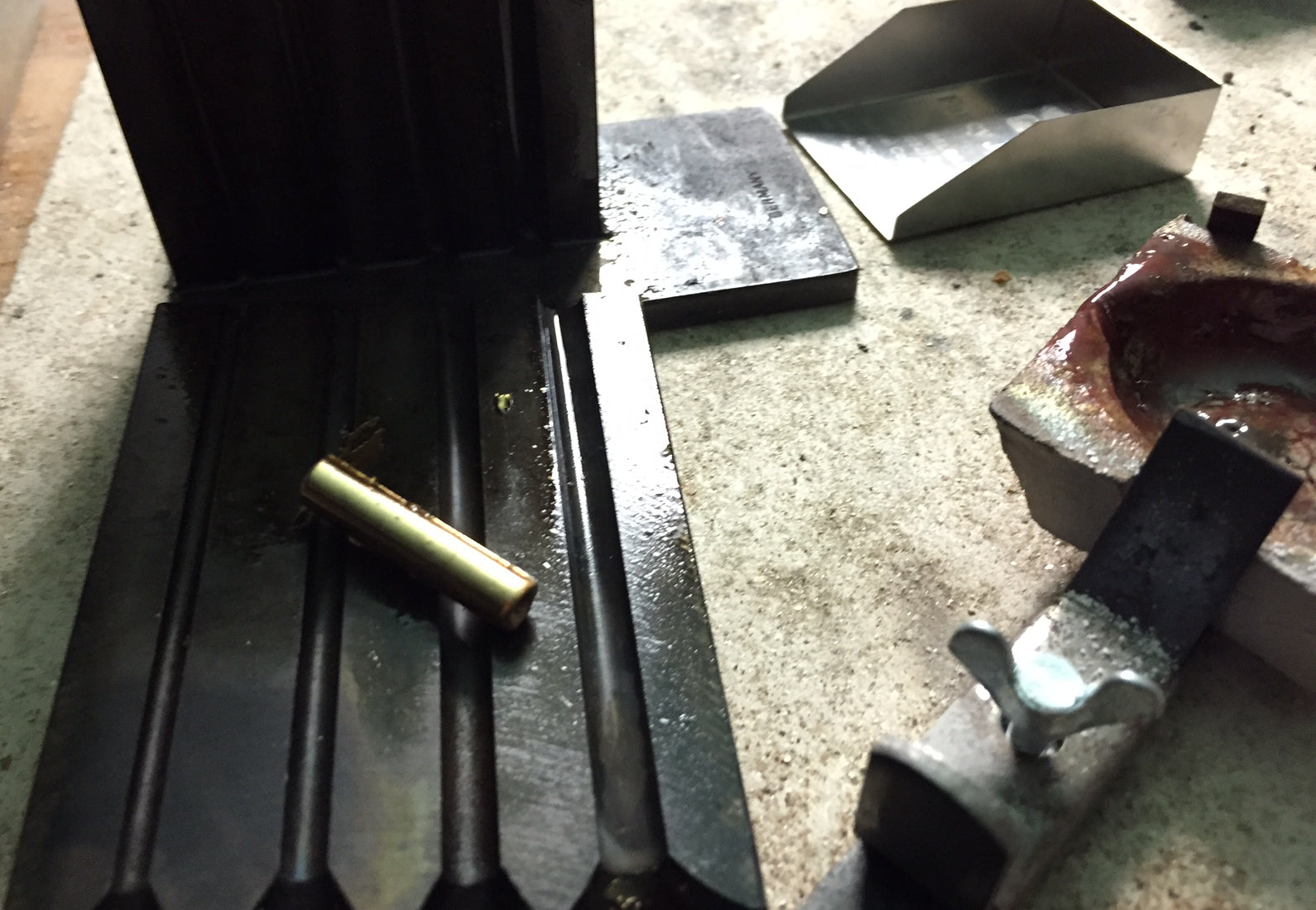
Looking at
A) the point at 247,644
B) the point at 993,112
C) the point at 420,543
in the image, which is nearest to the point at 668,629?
the point at 420,543

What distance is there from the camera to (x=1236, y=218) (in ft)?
3.36

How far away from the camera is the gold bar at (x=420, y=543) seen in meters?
0.91

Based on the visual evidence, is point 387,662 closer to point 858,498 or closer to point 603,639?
point 603,639

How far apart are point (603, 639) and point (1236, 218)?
772 millimetres

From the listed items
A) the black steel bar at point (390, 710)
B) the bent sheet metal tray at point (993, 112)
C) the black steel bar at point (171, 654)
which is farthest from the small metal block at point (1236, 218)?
the black steel bar at point (171, 654)

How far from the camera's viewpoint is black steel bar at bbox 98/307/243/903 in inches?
31.8

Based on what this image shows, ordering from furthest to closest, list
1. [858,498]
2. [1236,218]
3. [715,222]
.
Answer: [715,222], [858,498], [1236,218]

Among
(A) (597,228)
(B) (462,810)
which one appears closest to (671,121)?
(A) (597,228)

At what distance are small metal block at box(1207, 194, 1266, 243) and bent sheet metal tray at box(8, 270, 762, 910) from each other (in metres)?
0.62

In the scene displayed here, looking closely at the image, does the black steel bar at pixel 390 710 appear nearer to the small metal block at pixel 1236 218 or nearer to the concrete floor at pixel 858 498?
the concrete floor at pixel 858 498

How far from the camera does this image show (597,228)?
1387mm

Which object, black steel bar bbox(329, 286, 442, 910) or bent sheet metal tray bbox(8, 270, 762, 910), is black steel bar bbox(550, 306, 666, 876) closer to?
bent sheet metal tray bbox(8, 270, 762, 910)

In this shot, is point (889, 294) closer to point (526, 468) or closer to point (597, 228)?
point (597, 228)

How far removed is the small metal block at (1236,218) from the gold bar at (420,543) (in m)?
0.79
